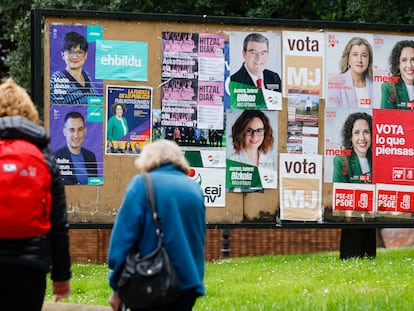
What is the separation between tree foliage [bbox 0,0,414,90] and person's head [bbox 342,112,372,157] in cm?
585

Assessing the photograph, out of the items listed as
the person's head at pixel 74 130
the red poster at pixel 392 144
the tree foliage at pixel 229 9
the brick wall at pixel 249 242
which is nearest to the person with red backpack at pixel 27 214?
the person's head at pixel 74 130

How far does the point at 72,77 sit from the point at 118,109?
615 millimetres

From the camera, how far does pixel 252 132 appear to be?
38.8ft

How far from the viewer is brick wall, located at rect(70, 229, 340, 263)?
2481 centimetres

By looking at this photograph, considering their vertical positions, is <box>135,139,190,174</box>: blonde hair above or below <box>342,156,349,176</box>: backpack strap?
above

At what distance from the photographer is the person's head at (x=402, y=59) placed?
12.3 m

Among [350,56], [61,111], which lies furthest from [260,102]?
[61,111]

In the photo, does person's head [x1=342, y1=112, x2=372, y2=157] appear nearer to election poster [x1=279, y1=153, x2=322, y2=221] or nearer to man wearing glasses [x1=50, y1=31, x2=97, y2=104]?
election poster [x1=279, y1=153, x2=322, y2=221]

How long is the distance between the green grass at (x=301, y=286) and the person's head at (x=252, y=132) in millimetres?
1483

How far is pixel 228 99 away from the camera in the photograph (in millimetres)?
11789

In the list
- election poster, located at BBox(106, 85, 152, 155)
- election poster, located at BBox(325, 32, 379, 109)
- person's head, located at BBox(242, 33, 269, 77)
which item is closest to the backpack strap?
election poster, located at BBox(325, 32, 379, 109)

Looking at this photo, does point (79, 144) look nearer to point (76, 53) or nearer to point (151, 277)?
point (76, 53)

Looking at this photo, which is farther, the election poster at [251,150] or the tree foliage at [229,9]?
the tree foliage at [229,9]

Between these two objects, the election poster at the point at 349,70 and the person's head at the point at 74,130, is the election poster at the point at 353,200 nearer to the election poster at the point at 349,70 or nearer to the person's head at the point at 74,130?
the election poster at the point at 349,70
